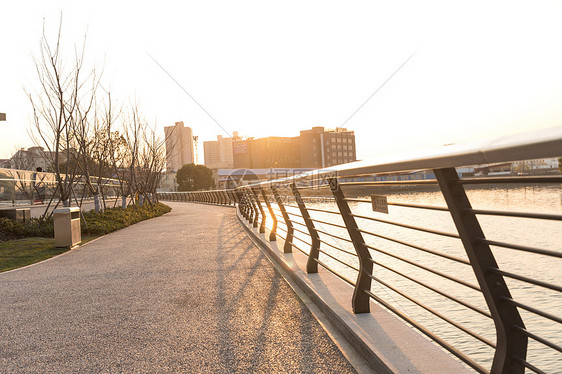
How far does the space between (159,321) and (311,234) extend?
2121 mm

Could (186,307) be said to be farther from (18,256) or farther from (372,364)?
(18,256)

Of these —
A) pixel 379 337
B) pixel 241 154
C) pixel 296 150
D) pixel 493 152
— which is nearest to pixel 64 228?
pixel 379 337

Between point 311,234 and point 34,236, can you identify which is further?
point 34,236

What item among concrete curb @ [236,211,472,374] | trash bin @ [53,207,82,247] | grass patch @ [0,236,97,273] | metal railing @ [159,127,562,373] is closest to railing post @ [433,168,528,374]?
metal railing @ [159,127,562,373]

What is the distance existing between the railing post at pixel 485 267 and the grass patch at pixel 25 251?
867 cm

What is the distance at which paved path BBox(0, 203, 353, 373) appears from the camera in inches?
140

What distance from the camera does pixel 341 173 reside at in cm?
351

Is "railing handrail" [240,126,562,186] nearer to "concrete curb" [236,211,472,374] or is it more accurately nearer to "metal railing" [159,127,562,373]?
"metal railing" [159,127,562,373]

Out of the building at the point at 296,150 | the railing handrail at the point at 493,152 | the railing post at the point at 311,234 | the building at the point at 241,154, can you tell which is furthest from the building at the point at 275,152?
the railing handrail at the point at 493,152

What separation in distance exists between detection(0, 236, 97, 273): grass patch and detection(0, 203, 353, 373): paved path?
1.00m

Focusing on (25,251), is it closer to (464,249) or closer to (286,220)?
(286,220)

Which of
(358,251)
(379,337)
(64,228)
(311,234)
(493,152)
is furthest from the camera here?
(64,228)

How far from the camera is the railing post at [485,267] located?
2104 millimetres

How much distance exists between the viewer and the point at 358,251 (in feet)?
13.2
